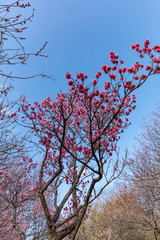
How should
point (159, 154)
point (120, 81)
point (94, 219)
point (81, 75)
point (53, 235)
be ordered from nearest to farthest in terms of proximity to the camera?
point (81, 75) → point (120, 81) → point (53, 235) → point (159, 154) → point (94, 219)

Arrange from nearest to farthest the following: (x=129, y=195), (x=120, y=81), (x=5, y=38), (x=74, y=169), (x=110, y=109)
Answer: (x=5, y=38), (x=120, y=81), (x=110, y=109), (x=74, y=169), (x=129, y=195)

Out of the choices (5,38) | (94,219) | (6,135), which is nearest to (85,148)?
(6,135)

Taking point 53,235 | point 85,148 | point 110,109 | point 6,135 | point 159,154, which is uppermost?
point 6,135

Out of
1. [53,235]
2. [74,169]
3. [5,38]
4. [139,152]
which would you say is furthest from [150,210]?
[5,38]

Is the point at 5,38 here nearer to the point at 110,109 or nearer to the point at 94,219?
the point at 110,109

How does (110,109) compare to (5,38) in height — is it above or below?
below

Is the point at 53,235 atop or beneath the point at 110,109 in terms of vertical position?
beneath

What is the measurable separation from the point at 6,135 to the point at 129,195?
10280 millimetres

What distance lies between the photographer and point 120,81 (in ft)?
11.7

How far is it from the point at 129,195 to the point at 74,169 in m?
6.91

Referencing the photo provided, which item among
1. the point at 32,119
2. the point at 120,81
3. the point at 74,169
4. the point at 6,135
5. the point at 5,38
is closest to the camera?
the point at 5,38

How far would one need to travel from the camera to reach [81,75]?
333cm

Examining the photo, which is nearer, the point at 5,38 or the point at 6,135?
the point at 5,38

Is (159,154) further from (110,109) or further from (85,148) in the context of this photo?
(110,109)
